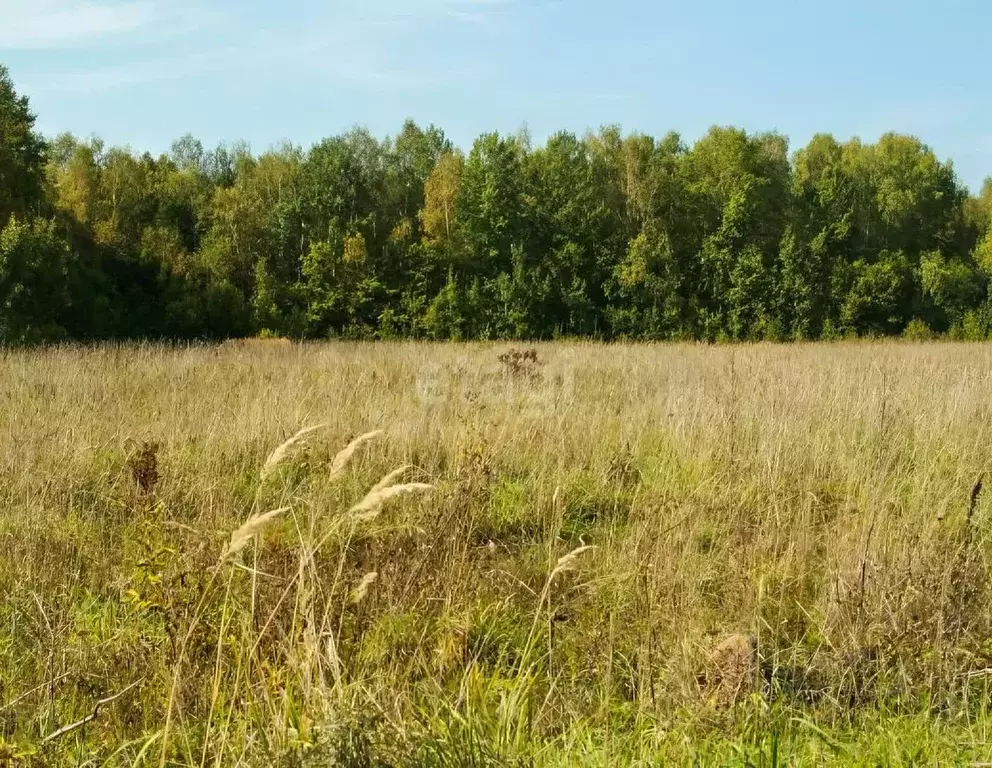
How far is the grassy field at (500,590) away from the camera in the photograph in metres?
2.31

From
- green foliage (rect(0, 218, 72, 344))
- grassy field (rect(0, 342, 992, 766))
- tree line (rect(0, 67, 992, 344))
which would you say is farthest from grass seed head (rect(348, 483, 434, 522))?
tree line (rect(0, 67, 992, 344))

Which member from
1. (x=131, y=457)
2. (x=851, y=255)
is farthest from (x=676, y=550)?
(x=851, y=255)

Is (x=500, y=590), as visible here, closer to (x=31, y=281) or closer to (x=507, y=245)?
(x=31, y=281)

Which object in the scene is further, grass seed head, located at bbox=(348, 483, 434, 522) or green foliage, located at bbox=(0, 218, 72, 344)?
green foliage, located at bbox=(0, 218, 72, 344)

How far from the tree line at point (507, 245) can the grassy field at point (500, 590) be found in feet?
87.3

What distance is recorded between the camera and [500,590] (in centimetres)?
339

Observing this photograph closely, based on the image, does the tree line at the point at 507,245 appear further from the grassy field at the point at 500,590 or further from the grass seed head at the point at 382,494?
the grass seed head at the point at 382,494

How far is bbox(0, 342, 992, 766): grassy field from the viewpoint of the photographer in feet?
7.57

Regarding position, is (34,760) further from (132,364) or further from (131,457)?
(132,364)

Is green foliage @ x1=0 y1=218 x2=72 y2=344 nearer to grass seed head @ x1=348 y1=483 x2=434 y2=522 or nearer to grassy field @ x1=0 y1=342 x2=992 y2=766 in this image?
grassy field @ x1=0 y1=342 x2=992 y2=766

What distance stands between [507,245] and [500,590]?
3184 cm

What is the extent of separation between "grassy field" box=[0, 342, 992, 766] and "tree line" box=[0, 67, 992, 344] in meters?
26.6

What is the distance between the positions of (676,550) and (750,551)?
0.40 metres

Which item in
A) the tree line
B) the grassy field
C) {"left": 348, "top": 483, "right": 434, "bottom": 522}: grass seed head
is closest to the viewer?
{"left": 348, "top": 483, "right": 434, "bottom": 522}: grass seed head
